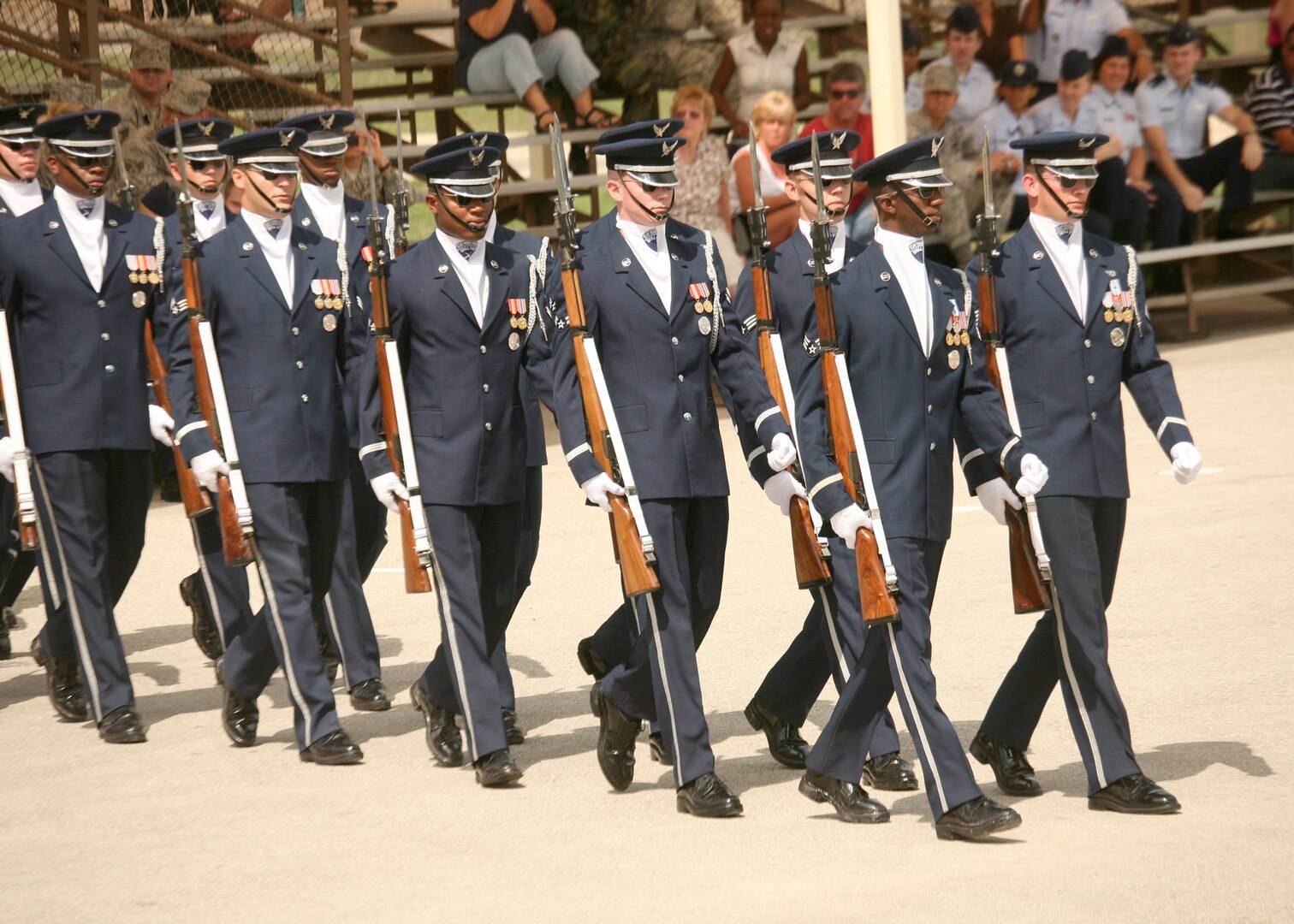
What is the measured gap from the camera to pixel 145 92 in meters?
11.0

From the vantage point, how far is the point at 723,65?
13.8 m

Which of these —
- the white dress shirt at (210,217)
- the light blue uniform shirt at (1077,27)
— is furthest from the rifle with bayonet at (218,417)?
the light blue uniform shirt at (1077,27)

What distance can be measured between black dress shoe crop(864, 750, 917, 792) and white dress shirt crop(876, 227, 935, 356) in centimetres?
131

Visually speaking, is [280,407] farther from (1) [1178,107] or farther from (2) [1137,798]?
(1) [1178,107]

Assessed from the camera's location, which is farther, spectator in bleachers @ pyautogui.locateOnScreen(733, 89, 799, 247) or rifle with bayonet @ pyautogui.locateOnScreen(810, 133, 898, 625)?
spectator in bleachers @ pyautogui.locateOnScreen(733, 89, 799, 247)

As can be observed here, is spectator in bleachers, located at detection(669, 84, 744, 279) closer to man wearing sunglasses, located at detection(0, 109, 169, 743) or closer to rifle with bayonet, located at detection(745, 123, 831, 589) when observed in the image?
man wearing sunglasses, located at detection(0, 109, 169, 743)

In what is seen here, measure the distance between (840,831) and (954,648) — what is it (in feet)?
6.68

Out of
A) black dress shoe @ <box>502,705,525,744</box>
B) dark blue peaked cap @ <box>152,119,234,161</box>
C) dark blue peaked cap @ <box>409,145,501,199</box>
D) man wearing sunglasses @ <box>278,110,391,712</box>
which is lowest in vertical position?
black dress shoe @ <box>502,705,525,744</box>

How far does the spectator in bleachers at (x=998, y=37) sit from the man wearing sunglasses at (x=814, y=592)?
27.5 ft

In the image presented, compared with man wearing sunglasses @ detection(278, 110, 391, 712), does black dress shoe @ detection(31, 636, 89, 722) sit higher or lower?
lower

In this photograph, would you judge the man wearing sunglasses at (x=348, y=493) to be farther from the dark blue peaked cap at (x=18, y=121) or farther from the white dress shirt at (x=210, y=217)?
the dark blue peaked cap at (x=18, y=121)

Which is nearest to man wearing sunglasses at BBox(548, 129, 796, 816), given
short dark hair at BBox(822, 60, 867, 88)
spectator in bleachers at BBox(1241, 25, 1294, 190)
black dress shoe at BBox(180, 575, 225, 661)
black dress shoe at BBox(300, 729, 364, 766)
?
black dress shoe at BBox(300, 729, 364, 766)

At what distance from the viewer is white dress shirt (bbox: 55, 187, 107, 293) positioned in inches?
271

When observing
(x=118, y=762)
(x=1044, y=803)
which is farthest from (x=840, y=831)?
(x=118, y=762)
